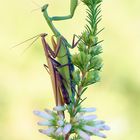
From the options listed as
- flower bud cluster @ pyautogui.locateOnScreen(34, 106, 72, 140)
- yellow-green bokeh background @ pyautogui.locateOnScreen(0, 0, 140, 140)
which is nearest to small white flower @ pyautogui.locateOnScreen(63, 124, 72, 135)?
flower bud cluster @ pyautogui.locateOnScreen(34, 106, 72, 140)

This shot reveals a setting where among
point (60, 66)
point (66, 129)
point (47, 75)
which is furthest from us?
point (47, 75)

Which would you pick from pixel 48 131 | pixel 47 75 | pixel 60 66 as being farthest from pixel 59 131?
pixel 47 75

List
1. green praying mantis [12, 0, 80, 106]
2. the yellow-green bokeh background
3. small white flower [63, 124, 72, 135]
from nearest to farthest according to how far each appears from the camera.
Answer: small white flower [63, 124, 72, 135]
green praying mantis [12, 0, 80, 106]
the yellow-green bokeh background

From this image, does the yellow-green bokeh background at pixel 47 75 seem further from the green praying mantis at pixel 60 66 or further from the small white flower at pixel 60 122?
the small white flower at pixel 60 122

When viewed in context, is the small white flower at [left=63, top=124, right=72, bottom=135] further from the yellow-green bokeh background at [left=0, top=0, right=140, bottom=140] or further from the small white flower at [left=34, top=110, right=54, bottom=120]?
the yellow-green bokeh background at [left=0, top=0, right=140, bottom=140]

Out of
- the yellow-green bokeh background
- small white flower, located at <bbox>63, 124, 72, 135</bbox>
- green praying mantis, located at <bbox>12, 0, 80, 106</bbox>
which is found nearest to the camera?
small white flower, located at <bbox>63, 124, 72, 135</bbox>

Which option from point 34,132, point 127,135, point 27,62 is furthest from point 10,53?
point 127,135

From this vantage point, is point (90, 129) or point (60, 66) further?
point (60, 66)

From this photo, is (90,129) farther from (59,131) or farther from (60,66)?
(60,66)
